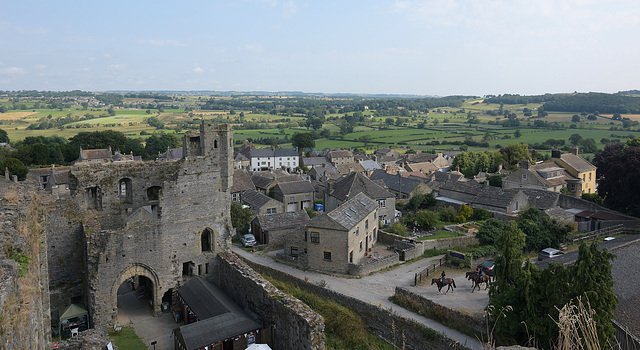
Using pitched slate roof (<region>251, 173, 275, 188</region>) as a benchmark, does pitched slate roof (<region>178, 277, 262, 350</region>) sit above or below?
above

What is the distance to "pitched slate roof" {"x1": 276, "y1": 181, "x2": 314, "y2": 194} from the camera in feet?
158

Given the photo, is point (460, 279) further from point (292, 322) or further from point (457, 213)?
point (457, 213)

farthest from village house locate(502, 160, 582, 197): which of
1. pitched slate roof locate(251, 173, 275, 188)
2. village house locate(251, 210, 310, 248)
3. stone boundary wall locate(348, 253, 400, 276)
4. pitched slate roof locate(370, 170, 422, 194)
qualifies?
pitched slate roof locate(251, 173, 275, 188)

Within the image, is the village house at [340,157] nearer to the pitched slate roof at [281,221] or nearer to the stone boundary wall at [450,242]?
the pitched slate roof at [281,221]

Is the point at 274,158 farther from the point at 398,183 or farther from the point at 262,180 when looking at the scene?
the point at 398,183

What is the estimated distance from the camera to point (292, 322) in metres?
15.8

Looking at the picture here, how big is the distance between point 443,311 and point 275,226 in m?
18.3

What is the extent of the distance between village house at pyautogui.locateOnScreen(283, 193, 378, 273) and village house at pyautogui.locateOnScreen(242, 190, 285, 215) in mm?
12269

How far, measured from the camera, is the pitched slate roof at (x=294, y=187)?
48.1 m

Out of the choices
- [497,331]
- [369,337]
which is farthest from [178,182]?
[497,331]

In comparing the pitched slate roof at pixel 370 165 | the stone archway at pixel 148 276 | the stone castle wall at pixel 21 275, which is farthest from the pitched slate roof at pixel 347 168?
the stone castle wall at pixel 21 275

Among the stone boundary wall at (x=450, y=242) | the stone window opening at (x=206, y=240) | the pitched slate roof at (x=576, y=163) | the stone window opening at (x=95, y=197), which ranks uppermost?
the stone window opening at (x=95, y=197)

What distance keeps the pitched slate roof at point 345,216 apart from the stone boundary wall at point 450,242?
505cm

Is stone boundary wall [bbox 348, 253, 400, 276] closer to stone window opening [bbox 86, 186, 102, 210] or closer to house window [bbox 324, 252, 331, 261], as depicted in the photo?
house window [bbox 324, 252, 331, 261]
